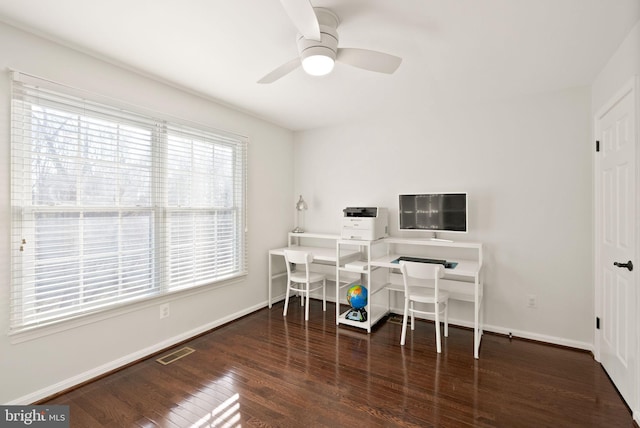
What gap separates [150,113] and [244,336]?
2.34 metres

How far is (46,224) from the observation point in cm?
209

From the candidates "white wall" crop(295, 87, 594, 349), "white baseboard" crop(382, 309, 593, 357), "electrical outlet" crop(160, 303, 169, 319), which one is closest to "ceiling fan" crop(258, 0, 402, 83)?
"white wall" crop(295, 87, 594, 349)

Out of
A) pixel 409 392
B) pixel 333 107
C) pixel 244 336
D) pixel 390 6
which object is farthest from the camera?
pixel 333 107

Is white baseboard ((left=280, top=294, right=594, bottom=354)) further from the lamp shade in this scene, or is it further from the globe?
the lamp shade

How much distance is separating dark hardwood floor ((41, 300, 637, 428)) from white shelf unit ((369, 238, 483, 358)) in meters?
0.45

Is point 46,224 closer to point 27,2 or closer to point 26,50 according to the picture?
point 26,50

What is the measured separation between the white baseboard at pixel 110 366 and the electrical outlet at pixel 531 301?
321 cm

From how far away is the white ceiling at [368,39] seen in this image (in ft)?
5.74

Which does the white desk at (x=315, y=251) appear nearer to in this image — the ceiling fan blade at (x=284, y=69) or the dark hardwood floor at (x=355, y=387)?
the dark hardwood floor at (x=355, y=387)

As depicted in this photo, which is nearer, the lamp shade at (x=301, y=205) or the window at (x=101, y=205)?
the window at (x=101, y=205)

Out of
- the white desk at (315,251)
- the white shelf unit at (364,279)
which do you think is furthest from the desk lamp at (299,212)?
the white shelf unit at (364,279)

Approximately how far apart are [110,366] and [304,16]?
2882mm

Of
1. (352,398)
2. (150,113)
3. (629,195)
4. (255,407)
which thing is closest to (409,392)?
(352,398)

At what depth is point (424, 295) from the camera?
292 centimetres
